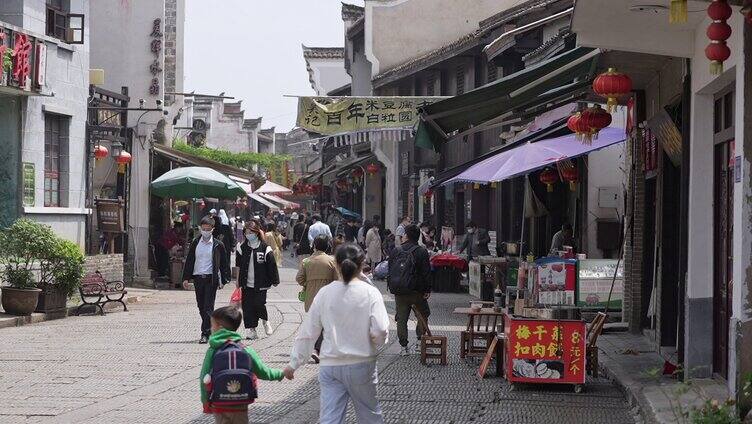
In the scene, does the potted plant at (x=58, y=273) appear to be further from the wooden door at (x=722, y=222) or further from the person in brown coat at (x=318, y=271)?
the wooden door at (x=722, y=222)

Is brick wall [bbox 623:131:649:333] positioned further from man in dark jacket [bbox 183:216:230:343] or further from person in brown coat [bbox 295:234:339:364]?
man in dark jacket [bbox 183:216:230:343]

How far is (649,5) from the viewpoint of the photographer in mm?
10906

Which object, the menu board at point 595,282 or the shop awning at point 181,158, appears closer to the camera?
the menu board at point 595,282

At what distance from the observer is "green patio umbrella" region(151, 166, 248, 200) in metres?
28.9

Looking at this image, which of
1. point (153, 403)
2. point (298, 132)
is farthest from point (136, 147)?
point (298, 132)

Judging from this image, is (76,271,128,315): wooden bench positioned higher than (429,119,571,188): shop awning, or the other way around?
(429,119,571,188): shop awning

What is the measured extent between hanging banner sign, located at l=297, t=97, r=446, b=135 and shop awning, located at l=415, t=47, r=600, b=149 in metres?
10.8

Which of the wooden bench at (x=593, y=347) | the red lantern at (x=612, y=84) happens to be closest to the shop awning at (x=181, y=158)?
the wooden bench at (x=593, y=347)

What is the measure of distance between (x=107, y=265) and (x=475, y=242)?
27.4ft

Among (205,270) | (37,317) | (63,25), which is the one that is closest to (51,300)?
(37,317)

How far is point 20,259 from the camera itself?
64.5ft

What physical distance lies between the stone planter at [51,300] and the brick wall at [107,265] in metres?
3.11

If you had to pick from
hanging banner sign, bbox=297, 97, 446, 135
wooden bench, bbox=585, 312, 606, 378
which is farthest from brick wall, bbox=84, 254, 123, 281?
wooden bench, bbox=585, 312, 606, 378

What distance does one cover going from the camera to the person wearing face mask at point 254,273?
16859 millimetres
